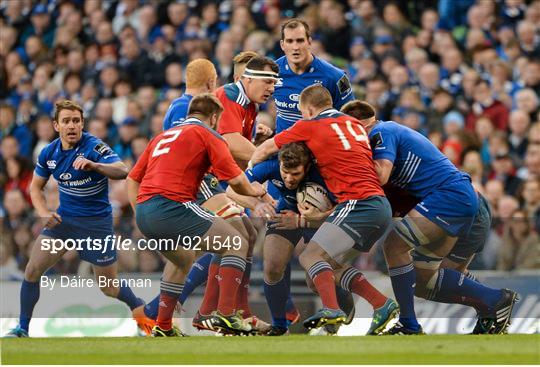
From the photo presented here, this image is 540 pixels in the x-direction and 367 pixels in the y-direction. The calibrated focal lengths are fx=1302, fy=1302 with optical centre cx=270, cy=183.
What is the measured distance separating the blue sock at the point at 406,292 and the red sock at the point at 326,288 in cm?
71

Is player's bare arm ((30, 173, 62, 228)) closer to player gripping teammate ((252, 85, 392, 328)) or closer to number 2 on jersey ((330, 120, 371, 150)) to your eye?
player gripping teammate ((252, 85, 392, 328))

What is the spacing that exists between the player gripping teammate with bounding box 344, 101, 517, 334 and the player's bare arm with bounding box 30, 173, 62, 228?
8.82ft

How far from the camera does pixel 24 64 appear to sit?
19453 millimetres

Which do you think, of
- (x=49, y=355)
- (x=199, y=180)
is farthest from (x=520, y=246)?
(x=49, y=355)

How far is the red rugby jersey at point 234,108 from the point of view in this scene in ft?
35.8

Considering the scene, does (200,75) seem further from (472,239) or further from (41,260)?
(472,239)

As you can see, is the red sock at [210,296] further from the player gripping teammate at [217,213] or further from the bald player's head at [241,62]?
the bald player's head at [241,62]

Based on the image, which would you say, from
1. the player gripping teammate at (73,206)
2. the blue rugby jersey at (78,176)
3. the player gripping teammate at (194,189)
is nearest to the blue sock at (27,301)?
the player gripping teammate at (73,206)

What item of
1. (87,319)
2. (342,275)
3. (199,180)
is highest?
(199,180)

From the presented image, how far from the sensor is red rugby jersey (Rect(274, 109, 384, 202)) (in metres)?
9.84

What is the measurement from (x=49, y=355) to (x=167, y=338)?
4.73 ft

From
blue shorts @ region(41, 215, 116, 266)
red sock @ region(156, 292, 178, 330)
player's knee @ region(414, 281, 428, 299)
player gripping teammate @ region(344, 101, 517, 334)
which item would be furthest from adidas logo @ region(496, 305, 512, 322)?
blue shorts @ region(41, 215, 116, 266)

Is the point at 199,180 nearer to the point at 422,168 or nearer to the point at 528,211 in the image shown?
the point at 422,168

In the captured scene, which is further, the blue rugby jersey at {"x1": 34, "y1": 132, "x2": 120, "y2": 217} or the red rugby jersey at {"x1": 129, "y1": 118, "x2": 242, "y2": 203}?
the blue rugby jersey at {"x1": 34, "y1": 132, "x2": 120, "y2": 217}
